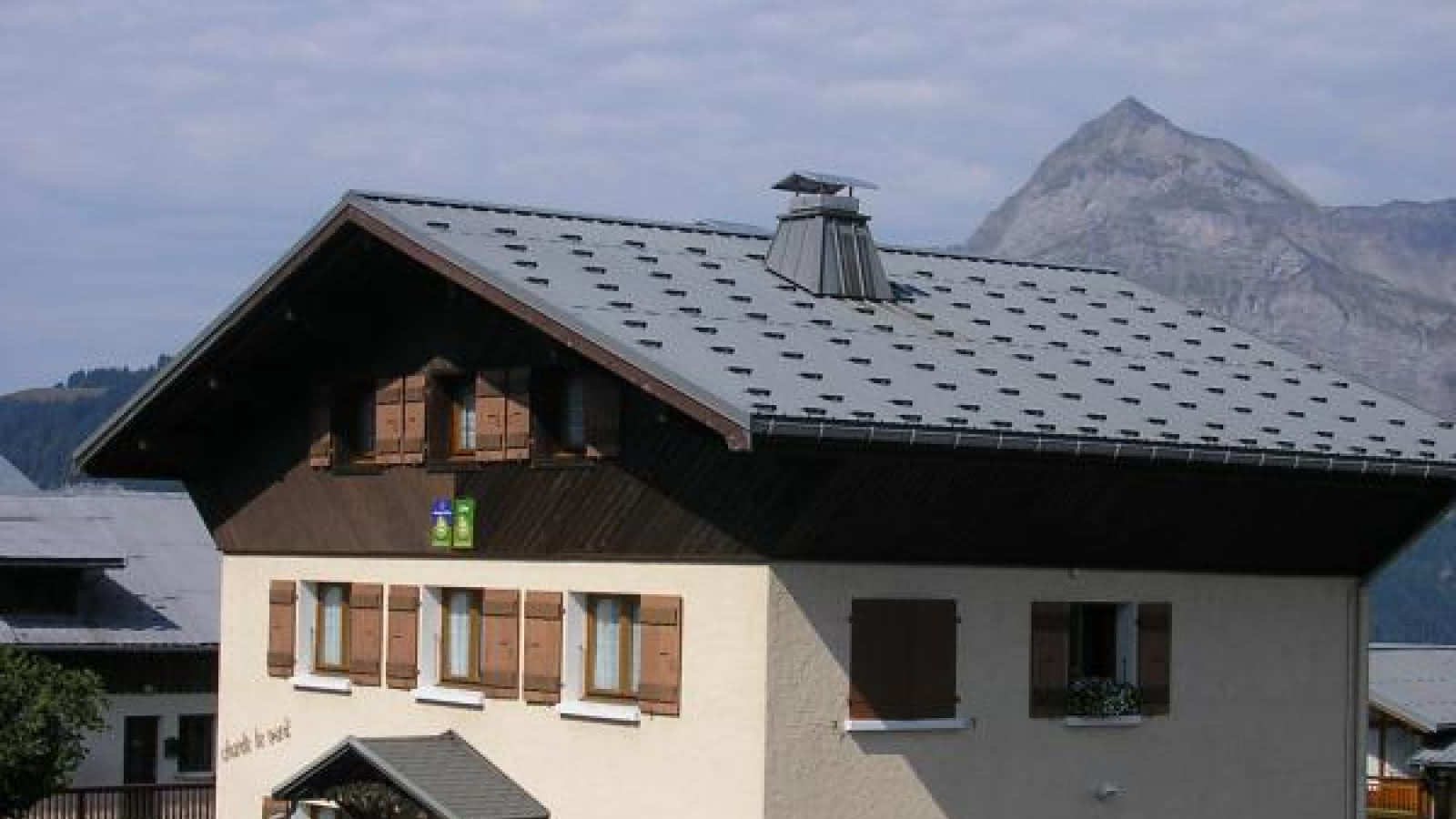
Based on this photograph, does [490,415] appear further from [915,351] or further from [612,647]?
[915,351]

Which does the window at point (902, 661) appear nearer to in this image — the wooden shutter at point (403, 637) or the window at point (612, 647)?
the window at point (612, 647)

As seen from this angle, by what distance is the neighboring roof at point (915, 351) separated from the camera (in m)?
19.2

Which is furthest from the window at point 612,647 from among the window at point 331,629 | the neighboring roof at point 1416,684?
the neighboring roof at point 1416,684

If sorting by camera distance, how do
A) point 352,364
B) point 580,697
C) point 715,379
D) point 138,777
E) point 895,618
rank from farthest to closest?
point 138,777
point 352,364
point 580,697
point 895,618
point 715,379

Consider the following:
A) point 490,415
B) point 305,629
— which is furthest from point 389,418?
point 305,629

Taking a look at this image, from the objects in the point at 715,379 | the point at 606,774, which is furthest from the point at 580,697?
the point at 715,379

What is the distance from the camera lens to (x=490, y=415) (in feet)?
75.5

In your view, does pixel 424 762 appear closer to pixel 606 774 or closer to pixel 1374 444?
pixel 606 774

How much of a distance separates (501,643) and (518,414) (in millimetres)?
2191

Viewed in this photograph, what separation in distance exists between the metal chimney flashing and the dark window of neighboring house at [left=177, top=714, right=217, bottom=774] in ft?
68.8

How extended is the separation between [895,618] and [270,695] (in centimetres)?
896

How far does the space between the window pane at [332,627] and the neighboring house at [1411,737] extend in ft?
84.7

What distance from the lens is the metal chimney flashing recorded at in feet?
75.8

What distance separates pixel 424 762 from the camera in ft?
74.7
